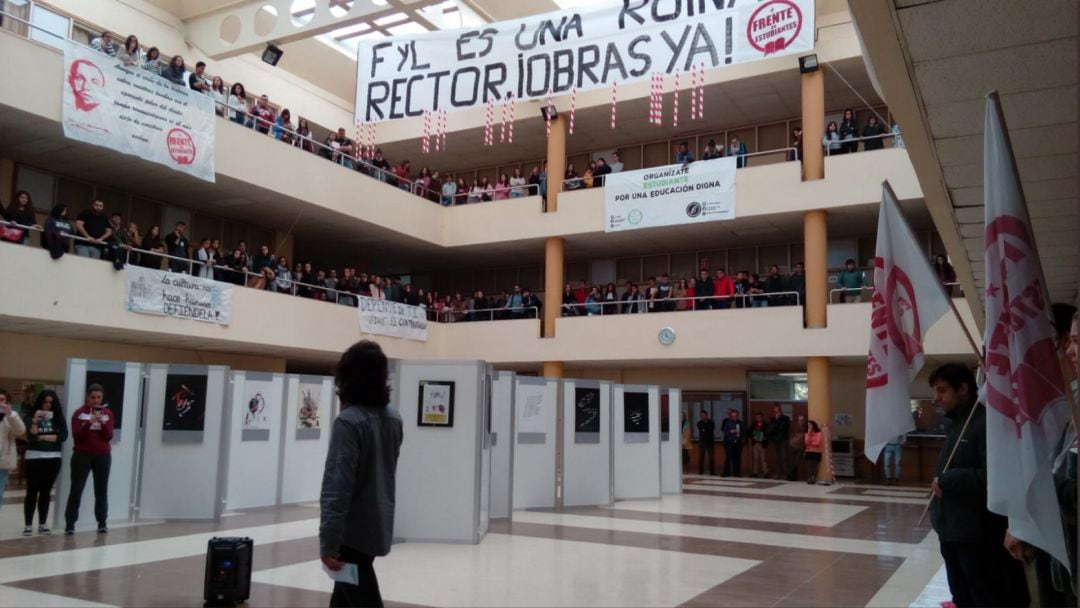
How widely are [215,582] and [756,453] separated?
775 inches

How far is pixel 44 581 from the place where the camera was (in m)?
7.69

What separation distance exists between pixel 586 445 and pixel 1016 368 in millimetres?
11915

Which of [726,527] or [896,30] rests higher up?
[896,30]

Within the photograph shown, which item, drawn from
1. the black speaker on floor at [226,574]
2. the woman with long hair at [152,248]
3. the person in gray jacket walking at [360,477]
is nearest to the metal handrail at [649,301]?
the woman with long hair at [152,248]

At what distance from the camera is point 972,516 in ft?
15.3

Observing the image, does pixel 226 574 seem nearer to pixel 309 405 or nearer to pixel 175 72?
pixel 309 405

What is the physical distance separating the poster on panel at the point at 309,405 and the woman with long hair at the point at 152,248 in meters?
6.19

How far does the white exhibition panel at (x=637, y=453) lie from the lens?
15953mm

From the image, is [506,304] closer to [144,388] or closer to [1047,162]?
[144,388]

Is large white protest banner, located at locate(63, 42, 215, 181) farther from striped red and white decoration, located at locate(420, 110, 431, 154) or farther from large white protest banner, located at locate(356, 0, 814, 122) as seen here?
striped red and white decoration, located at locate(420, 110, 431, 154)

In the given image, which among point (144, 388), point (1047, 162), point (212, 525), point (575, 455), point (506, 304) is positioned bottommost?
point (212, 525)

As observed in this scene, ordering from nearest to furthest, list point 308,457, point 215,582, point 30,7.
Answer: point 215,582, point 308,457, point 30,7

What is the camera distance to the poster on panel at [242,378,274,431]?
1360 cm

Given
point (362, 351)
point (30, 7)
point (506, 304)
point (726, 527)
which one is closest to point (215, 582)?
point (362, 351)
